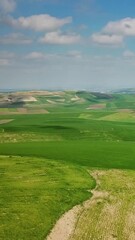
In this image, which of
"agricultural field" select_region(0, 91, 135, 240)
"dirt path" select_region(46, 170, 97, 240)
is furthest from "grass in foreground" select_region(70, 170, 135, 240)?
"dirt path" select_region(46, 170, 97, 240)

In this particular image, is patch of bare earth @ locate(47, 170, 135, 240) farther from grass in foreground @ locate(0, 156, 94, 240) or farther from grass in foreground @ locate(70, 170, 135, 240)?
grass in foreground @ locate(0, 156, 94, 240)

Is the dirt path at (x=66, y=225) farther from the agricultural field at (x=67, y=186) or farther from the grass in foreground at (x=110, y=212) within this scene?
the grass in foreground at (x=110, y=212)

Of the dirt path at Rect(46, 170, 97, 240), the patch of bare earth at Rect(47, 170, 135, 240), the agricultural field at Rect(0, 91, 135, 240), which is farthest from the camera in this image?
the agricultural field at Rect(0, 91, 135, 240)

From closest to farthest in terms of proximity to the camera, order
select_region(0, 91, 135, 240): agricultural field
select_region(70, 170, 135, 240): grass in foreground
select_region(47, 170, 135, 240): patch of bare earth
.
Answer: select_region(47, 170, 135, 240): patch of bare earth → select_region(70, 170, 135, 240): grass in foreground → select_region(0, 91, 135, 240): agricultural field

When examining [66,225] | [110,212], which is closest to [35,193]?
[66,225]

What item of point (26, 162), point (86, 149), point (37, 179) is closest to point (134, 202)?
point (37, 179)

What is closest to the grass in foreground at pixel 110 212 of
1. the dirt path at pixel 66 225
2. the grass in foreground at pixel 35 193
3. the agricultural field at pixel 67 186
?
the agricultural field at pixel 67 186
